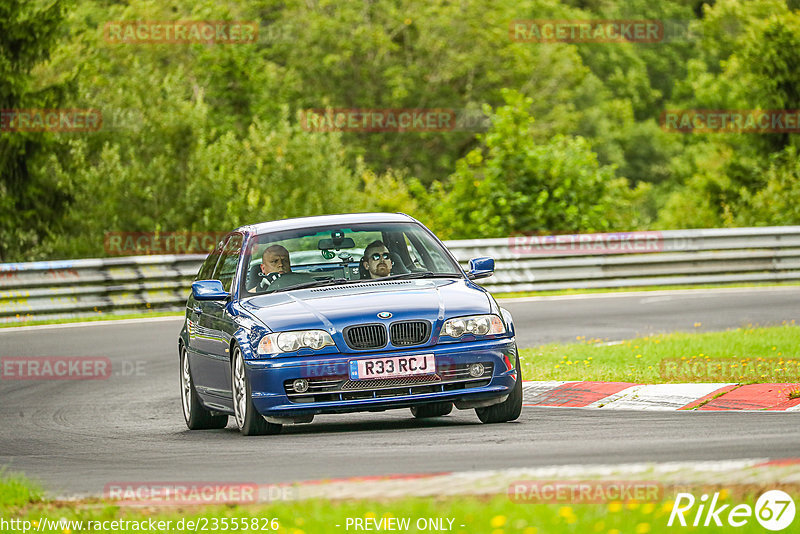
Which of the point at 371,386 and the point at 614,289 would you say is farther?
the point at 614,289

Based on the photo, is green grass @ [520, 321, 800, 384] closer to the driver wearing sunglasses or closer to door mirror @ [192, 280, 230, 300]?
the driver wearing sunglasses

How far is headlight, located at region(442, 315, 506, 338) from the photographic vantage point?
9.47m

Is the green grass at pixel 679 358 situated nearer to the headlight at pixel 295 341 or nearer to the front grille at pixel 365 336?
the front grille at pixel 365 336

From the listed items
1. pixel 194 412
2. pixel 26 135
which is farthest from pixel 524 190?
pixel 194 412

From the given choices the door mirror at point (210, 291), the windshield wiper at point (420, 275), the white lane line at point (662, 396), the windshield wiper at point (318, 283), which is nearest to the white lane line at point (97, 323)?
the door mirror at point (210, 291)

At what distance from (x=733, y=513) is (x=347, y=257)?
5633 mm

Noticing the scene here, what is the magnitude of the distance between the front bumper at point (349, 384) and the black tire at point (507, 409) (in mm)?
367

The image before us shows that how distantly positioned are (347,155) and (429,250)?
50.0 metres

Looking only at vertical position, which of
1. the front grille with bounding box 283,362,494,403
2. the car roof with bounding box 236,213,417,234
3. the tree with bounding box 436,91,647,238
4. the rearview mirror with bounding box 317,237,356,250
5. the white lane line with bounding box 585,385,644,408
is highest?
the car roof with bounding box 236,213,417,234

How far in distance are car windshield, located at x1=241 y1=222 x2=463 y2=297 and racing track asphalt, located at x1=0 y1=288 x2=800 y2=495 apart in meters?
1.10

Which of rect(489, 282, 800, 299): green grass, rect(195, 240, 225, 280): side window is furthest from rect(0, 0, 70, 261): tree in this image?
rect(195, 240, 225, 280): side window

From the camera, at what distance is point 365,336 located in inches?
370

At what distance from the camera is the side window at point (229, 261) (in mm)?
10938

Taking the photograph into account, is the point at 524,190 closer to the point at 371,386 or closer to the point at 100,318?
the point at 100,318
